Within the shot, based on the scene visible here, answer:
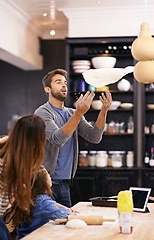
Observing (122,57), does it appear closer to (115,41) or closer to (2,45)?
(115,41)

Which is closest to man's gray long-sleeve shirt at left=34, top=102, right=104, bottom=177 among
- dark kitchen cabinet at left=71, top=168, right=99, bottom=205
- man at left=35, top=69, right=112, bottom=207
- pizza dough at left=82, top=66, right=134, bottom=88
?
man at left=35, top=69, right=112, bottom=207

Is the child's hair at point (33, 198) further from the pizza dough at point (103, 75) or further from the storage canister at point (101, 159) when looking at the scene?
the storage canister at point (101, 159)

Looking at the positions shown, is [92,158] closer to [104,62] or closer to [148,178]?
[148,178]

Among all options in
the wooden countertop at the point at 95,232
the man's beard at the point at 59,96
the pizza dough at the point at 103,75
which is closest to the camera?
the wooden countertop at the point at 95,232

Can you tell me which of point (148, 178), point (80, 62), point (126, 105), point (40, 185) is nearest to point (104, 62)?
point (80, 62)

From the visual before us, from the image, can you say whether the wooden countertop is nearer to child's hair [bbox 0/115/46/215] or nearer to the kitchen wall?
child's hair [bbox 0/115/46/215]

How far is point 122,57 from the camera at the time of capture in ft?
15.9

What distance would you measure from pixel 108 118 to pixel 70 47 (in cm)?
95

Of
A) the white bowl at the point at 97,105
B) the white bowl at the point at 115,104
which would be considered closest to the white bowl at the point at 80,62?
the white bowl at the point at 97,105

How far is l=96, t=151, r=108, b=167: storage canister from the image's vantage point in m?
4.55

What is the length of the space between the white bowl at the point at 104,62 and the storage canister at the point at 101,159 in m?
0.99

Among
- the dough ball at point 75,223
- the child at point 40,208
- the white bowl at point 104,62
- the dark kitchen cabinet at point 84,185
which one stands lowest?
the dark kitchen cabinet at point 84,185

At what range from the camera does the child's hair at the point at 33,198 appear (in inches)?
67.5

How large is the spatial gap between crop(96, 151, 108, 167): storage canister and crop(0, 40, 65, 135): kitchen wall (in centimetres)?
130
